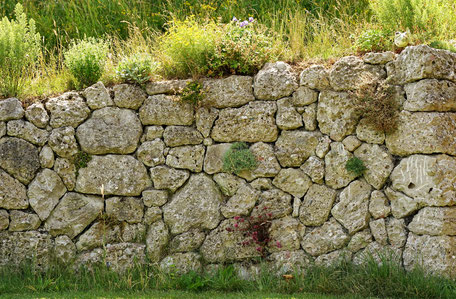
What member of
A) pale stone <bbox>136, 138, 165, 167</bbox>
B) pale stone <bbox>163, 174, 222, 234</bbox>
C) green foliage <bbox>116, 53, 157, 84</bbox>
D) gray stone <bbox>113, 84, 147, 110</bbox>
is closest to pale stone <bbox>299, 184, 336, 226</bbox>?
pale stone <bbox>163, 174, 222, 234</bbox>

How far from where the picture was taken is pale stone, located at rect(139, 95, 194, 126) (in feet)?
18.9

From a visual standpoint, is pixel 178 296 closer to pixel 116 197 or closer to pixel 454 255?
pixel 116 197

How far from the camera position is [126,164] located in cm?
571

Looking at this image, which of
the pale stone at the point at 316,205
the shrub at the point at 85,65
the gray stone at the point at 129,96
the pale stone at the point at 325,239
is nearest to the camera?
the pale stone at the point at 325,239

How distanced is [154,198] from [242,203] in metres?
1.11

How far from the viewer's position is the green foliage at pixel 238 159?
548cm

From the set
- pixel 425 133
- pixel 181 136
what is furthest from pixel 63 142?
pixel 425 133

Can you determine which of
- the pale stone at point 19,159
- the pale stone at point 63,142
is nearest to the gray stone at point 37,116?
the pale stone at point 63,142

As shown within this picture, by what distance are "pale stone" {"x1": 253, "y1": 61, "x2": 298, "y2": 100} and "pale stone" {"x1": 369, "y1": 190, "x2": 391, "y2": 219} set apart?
1598mm

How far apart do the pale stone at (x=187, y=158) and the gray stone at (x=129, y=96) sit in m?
0.78

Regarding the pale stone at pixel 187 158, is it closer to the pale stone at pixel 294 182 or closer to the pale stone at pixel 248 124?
the pale stone at pixel 248 124

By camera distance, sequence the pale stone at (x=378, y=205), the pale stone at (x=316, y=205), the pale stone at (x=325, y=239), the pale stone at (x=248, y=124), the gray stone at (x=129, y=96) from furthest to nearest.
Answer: the gray stone at (x=129, y=96), the pale stone at (x=248, y=124), the pale stone at (x=316, y=205), the pale stone at (x=325, y=239), the pale stone at (x=378, y=205)

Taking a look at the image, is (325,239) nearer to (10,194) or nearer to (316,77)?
(316,77)

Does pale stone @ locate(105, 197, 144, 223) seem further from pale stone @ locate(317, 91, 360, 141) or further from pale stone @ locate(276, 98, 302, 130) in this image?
pale stone @ locate(317, 91, 360, 141)
